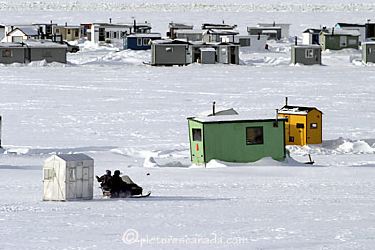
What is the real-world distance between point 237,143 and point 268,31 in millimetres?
62826

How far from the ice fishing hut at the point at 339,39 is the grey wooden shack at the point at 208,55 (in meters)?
13.4

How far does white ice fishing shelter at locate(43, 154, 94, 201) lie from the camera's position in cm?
1523

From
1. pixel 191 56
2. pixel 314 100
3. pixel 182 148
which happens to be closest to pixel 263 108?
pixel 314 100

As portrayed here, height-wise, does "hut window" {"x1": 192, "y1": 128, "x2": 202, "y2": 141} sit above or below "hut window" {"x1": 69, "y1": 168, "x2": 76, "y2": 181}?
below

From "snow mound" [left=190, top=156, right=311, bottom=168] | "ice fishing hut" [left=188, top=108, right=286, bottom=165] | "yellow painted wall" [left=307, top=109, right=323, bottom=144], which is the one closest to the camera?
"snow mound" [left=190, top=156, right=311, bottom=168]

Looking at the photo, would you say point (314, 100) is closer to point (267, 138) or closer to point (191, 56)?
point (267, 138)

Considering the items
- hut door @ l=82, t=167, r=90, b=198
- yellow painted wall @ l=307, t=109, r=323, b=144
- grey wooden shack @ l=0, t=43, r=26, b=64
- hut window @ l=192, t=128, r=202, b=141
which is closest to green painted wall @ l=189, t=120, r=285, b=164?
hut window @ l=192, t=128, r=202, b=141

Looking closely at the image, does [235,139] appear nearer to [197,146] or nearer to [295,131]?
[197,146]

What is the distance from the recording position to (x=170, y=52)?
203 feet

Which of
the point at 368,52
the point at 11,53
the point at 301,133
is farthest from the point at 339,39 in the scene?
the point at 301,133

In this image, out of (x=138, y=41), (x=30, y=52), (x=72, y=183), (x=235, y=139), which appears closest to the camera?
(x=72, y=183)

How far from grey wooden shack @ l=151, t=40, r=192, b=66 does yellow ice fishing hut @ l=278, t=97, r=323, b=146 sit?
3524 centimetres

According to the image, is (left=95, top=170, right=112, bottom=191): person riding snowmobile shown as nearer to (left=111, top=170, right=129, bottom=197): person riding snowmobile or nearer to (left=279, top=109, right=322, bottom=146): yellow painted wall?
(left=111, top=170, right=129, bottom=197): person riding snowmobile

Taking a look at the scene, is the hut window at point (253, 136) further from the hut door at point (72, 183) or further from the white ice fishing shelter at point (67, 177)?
the hut door at point (72, 183)
